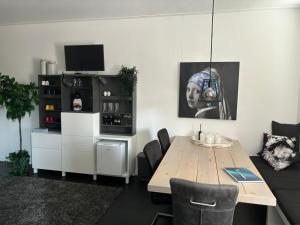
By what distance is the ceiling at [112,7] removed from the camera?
328 centimetres

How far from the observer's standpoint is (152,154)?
2482 millimetres

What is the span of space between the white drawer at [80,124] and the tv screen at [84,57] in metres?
0.79

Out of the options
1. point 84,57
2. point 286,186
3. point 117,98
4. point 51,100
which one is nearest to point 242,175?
point 286,186

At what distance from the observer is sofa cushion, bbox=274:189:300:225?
6.44 feet

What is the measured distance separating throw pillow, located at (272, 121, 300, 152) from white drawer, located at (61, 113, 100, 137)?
2.76 meters

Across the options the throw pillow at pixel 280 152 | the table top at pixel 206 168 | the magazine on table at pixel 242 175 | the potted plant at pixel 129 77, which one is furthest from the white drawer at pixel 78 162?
the throw pillow at pixel 280 152

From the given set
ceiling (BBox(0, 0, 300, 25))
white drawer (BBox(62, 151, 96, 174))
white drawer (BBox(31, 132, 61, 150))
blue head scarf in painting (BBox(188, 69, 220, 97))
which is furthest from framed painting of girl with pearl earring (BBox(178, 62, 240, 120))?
white drawer (BBox(31, 132, 61, 150))

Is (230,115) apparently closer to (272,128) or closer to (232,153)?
(272,128)

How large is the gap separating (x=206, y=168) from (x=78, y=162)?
2.45m

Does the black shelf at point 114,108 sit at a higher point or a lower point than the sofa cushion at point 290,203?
higher

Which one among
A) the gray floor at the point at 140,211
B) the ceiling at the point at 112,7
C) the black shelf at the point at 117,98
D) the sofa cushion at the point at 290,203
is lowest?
the gray floor at the point at 140,211

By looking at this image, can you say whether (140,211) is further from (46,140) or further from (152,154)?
(46,140)

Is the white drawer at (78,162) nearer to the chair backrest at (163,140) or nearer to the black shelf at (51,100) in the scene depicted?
the black shelf at (51,100)

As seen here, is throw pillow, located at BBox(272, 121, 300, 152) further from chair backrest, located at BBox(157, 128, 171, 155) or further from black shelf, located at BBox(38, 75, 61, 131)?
black shelf, located at BBox(38, 75, 61, 131)
